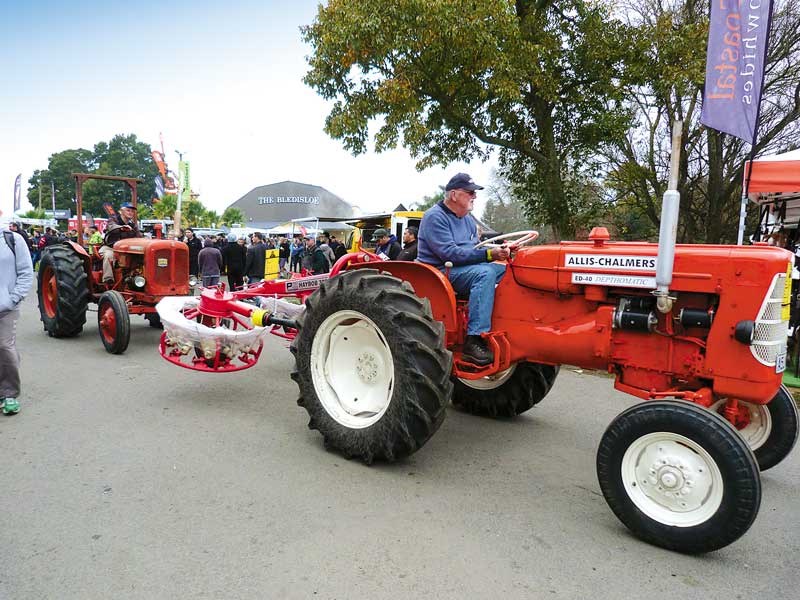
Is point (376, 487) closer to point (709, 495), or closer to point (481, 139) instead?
point (709, 495)

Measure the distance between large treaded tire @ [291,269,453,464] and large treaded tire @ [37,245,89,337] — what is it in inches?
181

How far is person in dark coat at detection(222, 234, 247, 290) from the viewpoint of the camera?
14031 mm

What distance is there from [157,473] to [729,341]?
131 inches

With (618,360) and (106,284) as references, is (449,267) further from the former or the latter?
(106,284)

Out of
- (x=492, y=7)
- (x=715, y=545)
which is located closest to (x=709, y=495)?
(x=715, y=545)

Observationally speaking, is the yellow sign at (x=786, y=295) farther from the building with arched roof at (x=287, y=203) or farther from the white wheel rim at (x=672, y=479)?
the building with arched roof at (x=287, y=203)

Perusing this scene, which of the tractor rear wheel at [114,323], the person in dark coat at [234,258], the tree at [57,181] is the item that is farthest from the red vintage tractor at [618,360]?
the tree at [57,181]

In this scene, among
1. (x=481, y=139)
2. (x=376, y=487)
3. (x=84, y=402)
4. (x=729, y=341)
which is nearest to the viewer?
(x=729, y=341)

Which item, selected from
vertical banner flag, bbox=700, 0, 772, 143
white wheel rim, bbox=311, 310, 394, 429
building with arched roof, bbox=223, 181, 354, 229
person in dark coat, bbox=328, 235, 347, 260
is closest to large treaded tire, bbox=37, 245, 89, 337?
white wheel rim, bbox=311, 310, 394, 429

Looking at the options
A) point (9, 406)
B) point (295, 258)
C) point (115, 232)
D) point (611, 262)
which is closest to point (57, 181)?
point (295, 258)

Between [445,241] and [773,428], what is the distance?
239 centimetres

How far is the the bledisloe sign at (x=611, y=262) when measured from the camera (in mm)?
3062

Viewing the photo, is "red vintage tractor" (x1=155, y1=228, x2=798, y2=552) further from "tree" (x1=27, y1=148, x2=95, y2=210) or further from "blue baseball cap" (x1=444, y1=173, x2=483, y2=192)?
"tree" (x1=27, y1=148, x2=95, y2=210)

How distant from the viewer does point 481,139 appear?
12367 millimetres
